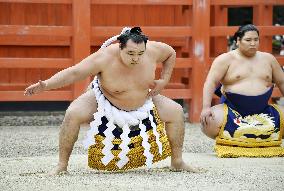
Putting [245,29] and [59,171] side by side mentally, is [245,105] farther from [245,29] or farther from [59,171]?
[59,171]

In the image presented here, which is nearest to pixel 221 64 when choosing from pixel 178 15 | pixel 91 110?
pixel 91 110

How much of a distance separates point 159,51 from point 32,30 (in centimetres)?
268

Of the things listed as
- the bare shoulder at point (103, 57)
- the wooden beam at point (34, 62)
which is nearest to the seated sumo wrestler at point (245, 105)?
the bare shoulder at point (103, 57)

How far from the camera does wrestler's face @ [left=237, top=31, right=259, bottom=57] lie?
532cm

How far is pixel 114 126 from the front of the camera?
4.33 metres

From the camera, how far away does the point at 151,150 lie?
4.38 m

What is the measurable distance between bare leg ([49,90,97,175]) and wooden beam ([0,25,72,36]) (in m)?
2.68

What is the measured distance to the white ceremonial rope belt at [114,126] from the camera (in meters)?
4.32

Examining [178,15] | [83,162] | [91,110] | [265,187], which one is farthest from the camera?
[178,15]

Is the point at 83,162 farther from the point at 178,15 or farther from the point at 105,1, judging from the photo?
the point at 178,15

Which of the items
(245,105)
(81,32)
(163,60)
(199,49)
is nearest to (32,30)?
(81,32)

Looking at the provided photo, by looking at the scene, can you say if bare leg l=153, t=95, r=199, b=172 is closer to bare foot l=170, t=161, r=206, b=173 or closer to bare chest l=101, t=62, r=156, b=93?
bare foot l=170, t=161, r=206, b=173

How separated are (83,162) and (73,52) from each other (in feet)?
7.37

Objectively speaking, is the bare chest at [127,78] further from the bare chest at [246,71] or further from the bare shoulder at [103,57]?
the bare chest at [246,71]
